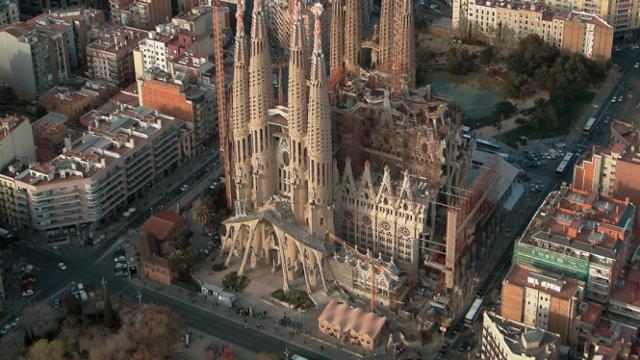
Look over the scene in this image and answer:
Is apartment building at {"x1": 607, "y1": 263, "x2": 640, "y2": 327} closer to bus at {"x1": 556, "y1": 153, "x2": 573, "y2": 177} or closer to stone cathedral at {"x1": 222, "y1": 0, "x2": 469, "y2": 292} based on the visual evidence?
stone cathedral at {"x1": 222, "y1": 0, "x2": 469, "y2": 292}

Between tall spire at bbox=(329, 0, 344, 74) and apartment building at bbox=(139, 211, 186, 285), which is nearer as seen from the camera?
apartment building at bbox=(139, 211, 186, 285)

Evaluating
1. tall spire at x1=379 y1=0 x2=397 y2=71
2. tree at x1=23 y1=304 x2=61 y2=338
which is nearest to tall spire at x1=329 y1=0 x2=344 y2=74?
tall spire at x1=379 y1=0 x2=397 y2=71

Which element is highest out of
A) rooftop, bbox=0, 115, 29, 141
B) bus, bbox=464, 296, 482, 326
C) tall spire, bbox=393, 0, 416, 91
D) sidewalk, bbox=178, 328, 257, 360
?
tall spire, bbox=393, 0, 416, 91

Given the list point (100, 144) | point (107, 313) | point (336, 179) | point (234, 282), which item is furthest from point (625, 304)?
point (100, 144)

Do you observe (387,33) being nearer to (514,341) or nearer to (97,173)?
(97,173)

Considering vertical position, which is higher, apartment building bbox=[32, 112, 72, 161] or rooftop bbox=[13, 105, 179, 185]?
rooftop bbox=[13, 105, 179, 185]

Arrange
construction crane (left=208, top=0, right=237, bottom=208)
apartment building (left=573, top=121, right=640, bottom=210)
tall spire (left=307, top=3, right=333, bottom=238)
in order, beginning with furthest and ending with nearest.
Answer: construction crane (left=208, top=0, right=237, bottom=208) < apartment building (left=573, top=121, right=640, bottom=210) < tall spire (left=307, top=3, right=333, bottom=238)

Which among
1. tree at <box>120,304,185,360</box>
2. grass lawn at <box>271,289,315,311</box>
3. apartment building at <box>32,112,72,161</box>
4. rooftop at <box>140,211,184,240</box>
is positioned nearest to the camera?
tree at <box>120,304,185,360</box>
